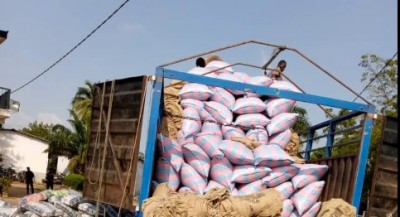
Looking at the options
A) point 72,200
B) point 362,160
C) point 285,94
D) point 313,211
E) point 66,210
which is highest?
point 285,94

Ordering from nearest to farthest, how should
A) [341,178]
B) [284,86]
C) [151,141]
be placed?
[151,141]
[341,178]
[284,86]

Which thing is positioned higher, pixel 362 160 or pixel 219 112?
pixel 219 112

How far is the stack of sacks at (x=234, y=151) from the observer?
4.42m

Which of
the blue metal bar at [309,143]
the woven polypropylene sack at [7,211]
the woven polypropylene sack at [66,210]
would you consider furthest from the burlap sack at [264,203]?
the woven polypropylene sack at [7,211]

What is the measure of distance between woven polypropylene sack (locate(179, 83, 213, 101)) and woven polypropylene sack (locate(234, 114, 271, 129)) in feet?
1.32

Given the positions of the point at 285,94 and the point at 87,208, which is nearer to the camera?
the point at 285,94

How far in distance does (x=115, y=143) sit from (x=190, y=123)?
0.72 meters

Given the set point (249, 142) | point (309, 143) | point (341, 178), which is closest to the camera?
point (249, 142)

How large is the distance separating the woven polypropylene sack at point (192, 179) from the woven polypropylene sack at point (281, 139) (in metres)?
0.90

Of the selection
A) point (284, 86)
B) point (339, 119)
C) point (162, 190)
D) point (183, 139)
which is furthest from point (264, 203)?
point (339, 119)

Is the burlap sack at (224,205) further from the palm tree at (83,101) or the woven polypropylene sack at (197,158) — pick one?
the palm tree at (83,101)

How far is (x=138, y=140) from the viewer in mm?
4129

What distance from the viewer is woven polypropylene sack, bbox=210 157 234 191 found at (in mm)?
4438

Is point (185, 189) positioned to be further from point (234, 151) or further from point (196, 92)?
point (196, 92)
